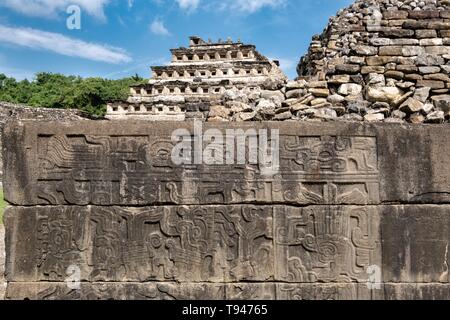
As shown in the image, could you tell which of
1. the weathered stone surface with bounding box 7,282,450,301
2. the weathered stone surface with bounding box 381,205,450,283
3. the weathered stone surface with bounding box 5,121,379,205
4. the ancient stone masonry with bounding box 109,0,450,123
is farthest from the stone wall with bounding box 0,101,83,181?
the weathered stone surface with bounding box 381,205,450,283

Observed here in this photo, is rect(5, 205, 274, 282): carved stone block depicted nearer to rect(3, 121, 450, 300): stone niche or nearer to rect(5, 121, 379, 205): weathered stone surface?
rect(3, 121, 450, 300): stone niche

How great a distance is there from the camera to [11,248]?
14.7 feet

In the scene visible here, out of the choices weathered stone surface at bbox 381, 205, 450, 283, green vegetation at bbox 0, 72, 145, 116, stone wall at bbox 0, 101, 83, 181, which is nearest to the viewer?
weathered stone surface at bbox 381, 205, 450, 283

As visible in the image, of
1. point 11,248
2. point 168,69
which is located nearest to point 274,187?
point 11,248

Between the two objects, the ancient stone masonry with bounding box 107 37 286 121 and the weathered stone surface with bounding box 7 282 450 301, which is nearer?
the weathered stone surface with bounding box 7 282 450 301

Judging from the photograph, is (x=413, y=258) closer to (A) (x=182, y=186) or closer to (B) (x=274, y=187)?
(B) (x=274, y=187)

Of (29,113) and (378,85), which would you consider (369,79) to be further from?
(29,113)

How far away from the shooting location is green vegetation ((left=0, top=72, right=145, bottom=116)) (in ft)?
141

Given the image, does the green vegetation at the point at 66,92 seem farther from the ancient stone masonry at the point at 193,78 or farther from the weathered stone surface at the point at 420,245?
the weathered stone surface at the point at 420,245

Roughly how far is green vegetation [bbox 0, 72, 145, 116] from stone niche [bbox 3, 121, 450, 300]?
36988 mm

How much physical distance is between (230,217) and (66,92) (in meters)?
43.2

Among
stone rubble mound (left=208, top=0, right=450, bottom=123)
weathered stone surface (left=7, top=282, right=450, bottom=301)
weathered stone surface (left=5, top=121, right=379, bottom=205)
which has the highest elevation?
stone rubble mound (left=208, top=0, right=450, bottom=123)

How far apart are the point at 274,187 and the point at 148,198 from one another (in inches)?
54.8

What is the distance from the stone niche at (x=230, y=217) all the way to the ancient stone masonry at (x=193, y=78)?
1345 centimetres
